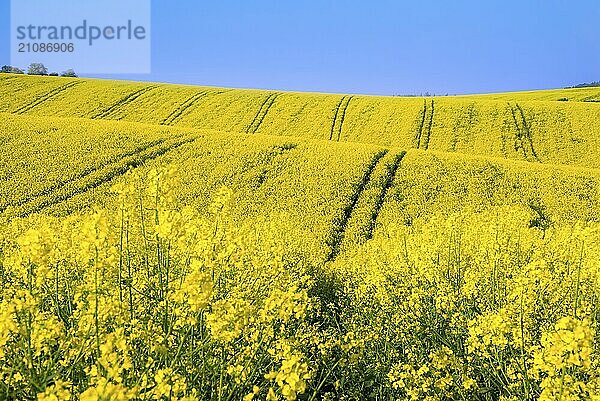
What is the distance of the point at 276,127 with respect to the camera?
3656 cm

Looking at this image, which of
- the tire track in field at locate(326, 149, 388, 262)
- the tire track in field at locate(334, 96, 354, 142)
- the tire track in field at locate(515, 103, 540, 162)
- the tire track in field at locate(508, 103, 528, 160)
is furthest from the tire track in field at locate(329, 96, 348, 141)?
the tire track in field at locate(326, 149, 388, 262)

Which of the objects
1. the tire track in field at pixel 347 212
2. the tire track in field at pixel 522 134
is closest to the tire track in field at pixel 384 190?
the tire track in field at pixel 347 212

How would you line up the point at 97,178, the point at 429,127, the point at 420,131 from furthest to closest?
the point at 429,127 → the point at 420,131 → the point at 97,178

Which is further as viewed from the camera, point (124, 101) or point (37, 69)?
point (37, 69)

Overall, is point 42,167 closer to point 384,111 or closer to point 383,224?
point 383,224

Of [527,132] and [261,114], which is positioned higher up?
[261,114]

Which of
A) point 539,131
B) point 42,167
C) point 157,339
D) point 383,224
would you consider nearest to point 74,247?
point 157,339

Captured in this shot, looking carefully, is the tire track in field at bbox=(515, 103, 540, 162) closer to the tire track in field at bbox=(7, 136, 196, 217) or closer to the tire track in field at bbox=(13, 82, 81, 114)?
the tire track in field at bbox=(7, 136, 196, 217)

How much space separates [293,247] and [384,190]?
7.49 m

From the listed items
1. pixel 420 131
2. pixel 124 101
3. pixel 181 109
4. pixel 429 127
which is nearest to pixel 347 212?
pixel 420 131

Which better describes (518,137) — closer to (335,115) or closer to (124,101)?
(335,115)

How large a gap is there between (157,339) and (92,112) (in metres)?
37.2

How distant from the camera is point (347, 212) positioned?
1769cm

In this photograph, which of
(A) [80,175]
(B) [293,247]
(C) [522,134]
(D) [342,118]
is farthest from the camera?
(D) [342,118]
